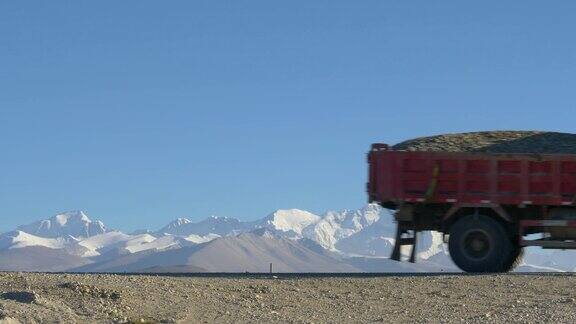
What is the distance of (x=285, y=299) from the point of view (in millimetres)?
17938

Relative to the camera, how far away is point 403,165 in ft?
78.5

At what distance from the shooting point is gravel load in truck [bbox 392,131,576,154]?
78.8 ft

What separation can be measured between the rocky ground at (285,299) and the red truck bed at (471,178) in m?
2.96

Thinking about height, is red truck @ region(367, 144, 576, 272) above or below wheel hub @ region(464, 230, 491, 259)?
above

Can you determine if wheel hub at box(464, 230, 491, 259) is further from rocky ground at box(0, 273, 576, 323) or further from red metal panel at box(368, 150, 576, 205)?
rocky ground at box(0, 273, 576, 323)

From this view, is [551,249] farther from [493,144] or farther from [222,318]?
[222,318]

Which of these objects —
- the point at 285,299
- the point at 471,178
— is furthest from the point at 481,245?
the point at 285,299

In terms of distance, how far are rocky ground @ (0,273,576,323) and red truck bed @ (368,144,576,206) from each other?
2.96 meters

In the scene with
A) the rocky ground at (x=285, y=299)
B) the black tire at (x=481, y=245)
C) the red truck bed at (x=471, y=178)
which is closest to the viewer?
the rocky ground at (x=285, y=299)

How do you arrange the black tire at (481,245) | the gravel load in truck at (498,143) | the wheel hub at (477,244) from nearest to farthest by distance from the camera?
the black tire at (481,245) → the wheel hub at (477,244) → the gravel load in truck at (498,143)

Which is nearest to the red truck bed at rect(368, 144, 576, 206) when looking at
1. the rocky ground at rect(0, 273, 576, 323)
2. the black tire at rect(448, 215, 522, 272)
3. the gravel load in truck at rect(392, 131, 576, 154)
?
the black tire at rect(448, 215, 522, 272)

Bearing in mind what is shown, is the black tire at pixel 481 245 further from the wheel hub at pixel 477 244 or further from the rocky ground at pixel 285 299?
the rocky ground at pixel 285 299

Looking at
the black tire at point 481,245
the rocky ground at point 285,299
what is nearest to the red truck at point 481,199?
the black tire at point 481,245

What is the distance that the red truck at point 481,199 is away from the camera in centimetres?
2311
